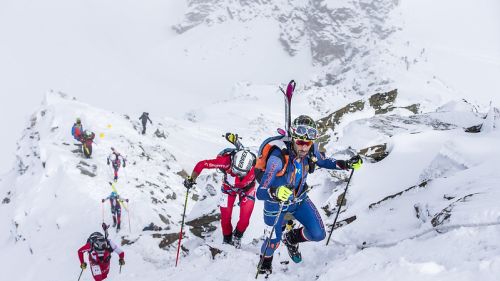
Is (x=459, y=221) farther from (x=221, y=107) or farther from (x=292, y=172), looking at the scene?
(x=221, y=107)

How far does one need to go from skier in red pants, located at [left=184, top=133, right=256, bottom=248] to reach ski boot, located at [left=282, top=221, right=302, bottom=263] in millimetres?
2243

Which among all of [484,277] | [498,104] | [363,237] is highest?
[484,277]

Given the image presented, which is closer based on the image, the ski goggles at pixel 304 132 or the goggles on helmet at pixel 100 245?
the ski goggles at pixel 304 132

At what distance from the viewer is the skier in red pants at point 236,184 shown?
8805 mm

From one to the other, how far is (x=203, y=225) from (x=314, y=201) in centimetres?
314

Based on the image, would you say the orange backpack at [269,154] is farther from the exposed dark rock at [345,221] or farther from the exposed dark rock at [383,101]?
the exposed dark rock at [383,101]

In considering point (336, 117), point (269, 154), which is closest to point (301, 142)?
point (269, 154)

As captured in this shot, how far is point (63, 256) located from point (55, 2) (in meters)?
112

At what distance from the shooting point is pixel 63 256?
16219mm

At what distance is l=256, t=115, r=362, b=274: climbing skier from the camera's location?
620cm

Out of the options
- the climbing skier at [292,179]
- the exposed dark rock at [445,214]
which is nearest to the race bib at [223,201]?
the climbing skier at [292,179]

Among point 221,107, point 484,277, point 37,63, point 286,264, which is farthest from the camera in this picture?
point 37,63

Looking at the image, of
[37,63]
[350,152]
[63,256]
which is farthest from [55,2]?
[350,152]

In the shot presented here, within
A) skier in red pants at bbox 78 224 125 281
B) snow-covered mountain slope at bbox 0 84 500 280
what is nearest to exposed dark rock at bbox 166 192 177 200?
snow-covered mountain slope at bbox 0 84 500 280
